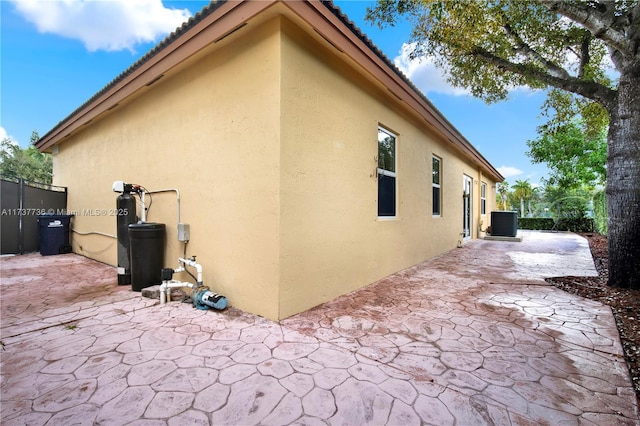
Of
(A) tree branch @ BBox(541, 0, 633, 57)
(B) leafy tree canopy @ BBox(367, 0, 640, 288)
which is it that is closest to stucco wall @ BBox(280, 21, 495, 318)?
(B) leafy tree canopy @ BBox(367, 0, 640, 288)

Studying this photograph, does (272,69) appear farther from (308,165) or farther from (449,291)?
(449,291)

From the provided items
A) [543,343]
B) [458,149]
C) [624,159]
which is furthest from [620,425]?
[458,149]

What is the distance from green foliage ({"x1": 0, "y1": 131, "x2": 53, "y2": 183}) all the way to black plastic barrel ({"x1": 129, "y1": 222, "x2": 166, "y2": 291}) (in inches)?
940

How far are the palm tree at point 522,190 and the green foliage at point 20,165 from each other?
134ft

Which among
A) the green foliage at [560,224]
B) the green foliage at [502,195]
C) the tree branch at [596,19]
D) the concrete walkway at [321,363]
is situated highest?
the tree branch at [596,19]

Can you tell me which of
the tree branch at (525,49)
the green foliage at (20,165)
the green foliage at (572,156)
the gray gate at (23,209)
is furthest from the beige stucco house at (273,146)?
the green foliage at (20,165)

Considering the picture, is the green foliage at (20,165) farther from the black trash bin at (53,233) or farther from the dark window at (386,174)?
the dark window at (386,174)

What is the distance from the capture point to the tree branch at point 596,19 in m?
4.04

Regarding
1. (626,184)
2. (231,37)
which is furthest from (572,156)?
(231,37)

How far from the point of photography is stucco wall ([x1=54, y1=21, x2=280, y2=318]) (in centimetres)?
300

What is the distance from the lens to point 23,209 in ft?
24.5

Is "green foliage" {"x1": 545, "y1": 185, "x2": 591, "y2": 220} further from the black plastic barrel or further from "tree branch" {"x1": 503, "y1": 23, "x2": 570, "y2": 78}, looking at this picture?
the black plastic barrel

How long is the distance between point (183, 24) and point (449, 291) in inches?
199

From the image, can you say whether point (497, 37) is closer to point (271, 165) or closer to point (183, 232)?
point (271, 165)
